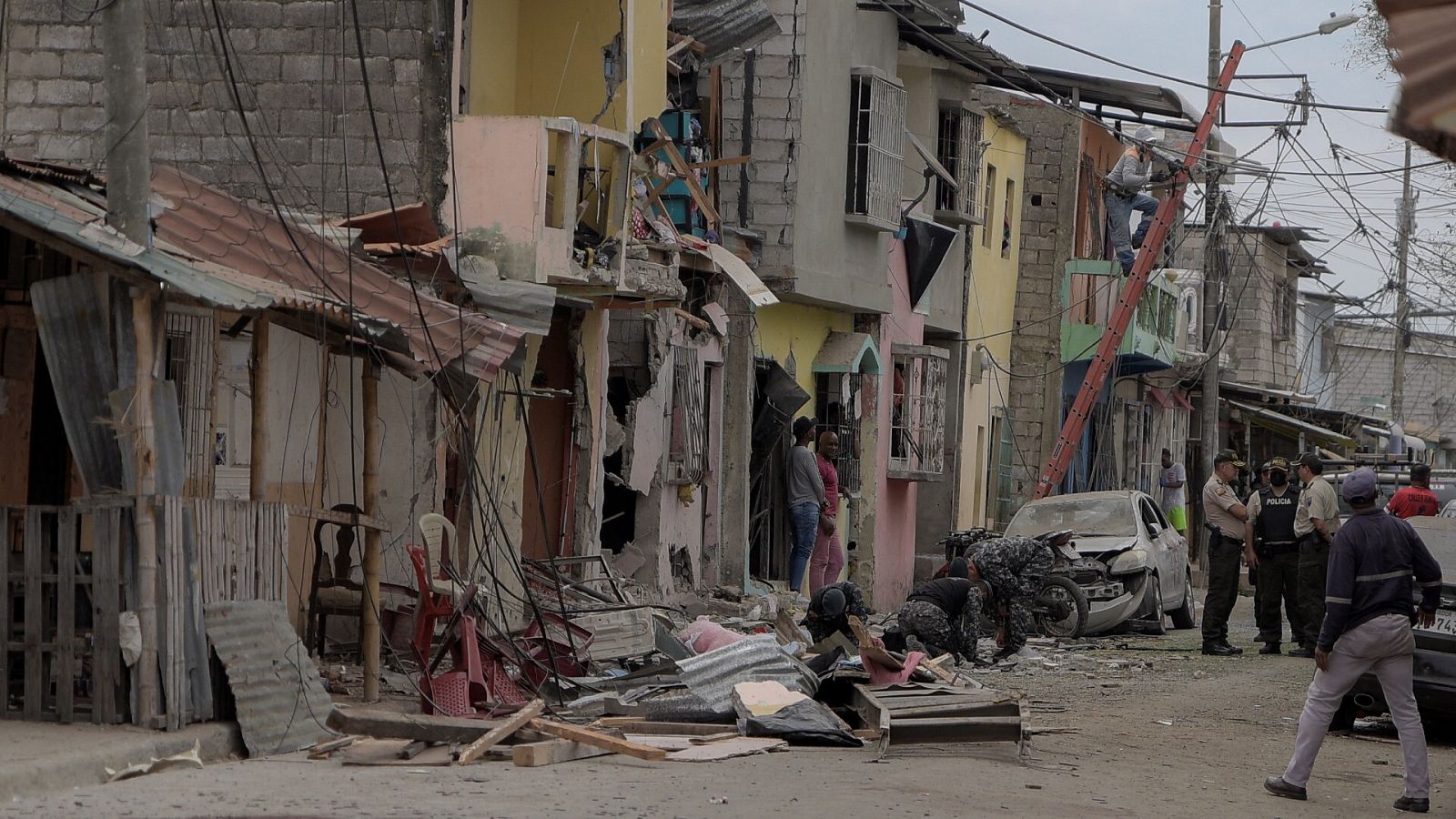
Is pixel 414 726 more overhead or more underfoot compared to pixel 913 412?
more underfoot

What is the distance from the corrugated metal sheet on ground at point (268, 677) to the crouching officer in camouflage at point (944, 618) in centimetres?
565

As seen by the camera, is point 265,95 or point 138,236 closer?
point 138,236

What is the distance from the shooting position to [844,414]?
82.3 feet

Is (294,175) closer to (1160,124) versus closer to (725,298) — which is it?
(725,298)

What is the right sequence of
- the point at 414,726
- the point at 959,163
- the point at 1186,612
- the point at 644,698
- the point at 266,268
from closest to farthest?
the point at 414,726, the point at 266,268, the point at 644,698, the point at 1186,612, the point at 959,163

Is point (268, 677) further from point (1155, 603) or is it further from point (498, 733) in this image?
point (1155, 603)

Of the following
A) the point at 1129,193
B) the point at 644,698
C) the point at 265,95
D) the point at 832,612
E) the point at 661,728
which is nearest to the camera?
the point at 661,728

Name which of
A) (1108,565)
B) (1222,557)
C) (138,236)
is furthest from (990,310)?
(138,236)

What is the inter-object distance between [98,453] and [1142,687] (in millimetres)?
9404

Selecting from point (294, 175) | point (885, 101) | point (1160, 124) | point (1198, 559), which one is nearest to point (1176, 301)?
point (1198, 559)

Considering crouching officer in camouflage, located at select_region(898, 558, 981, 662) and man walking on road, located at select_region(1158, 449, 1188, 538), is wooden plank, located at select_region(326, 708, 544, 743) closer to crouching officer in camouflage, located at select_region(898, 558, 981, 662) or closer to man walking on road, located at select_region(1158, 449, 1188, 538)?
crouching officer in camouflage, located at select_region(898, 558, 981, 662)

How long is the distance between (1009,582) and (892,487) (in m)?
9.52

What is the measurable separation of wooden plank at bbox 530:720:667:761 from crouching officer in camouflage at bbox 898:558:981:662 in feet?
15.7

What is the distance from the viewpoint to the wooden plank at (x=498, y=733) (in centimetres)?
1012
